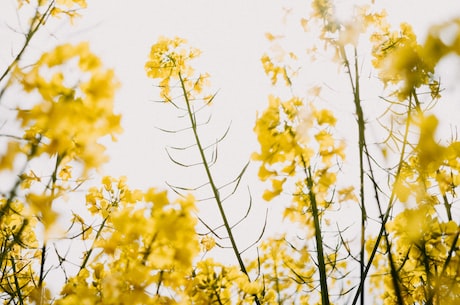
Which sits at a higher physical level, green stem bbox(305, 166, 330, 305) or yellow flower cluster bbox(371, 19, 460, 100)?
yellow flower cluster bbox(371, 19, 460, 100)

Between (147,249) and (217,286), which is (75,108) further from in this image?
→ (217,286)

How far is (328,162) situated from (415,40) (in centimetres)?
106

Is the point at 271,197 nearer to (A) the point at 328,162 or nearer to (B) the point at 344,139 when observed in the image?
(A) the point at 328,162

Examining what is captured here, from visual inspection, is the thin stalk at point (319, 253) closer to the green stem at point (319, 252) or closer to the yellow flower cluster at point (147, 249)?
the green stem at point (319, 252)

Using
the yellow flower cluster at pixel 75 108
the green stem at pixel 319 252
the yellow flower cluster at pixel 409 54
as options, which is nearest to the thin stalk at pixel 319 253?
the green stem at pixel 319 252

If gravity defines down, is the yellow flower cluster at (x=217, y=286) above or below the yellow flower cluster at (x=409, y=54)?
below

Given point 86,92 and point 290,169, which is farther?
point 290,169

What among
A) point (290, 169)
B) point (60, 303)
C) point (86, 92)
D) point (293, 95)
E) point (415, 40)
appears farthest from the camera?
point (415, 40)

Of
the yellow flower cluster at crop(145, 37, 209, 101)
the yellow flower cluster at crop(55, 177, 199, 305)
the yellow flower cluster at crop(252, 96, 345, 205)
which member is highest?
the yellow flower cluster at crop(145, 37, 209, 101)

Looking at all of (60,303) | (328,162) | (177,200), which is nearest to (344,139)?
(328,162)

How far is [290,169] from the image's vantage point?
5.24 feet

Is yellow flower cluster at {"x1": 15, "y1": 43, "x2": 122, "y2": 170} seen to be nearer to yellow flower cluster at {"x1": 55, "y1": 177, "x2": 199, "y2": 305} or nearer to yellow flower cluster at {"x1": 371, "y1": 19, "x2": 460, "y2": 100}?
yellow flower cluster at {"x1": 55, "y1": 177, "x2": 199, "y2": 305}

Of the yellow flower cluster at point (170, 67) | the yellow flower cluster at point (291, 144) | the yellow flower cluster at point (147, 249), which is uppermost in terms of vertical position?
the yellow flower cluster at point (170, 67)

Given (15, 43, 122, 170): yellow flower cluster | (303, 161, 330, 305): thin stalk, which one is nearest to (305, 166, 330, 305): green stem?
(303, 161, 330, 305): thin stalk
